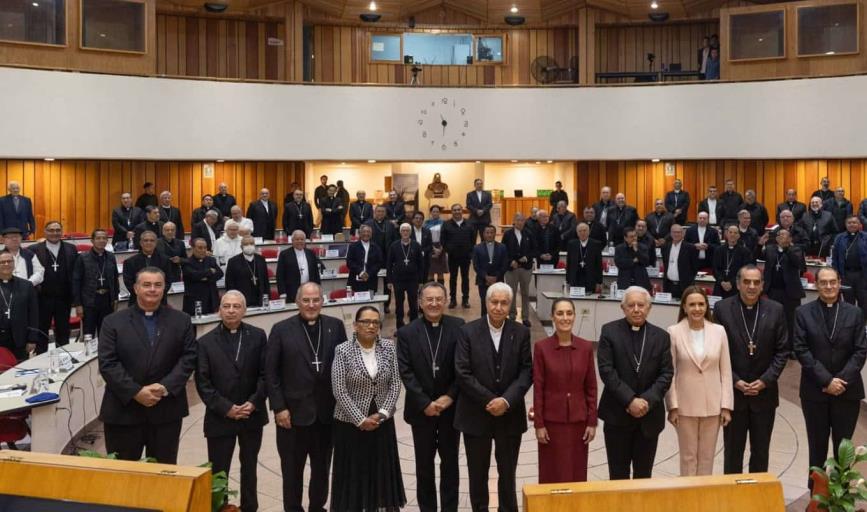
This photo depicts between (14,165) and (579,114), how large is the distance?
34.5 ft

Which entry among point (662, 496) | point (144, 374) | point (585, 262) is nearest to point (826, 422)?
point (662, 496)

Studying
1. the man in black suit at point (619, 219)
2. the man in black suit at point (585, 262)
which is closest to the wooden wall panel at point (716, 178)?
the man in black suit at point (619, 219)

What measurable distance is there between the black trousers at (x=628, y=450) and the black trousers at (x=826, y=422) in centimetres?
123

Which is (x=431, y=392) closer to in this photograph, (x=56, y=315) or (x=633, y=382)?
(x=633, y=382)

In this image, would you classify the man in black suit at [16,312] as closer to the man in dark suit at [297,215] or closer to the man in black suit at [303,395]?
the man in black suit at [303,395]

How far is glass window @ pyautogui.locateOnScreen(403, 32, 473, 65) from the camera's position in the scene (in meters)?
18.7

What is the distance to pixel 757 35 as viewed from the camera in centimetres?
1602

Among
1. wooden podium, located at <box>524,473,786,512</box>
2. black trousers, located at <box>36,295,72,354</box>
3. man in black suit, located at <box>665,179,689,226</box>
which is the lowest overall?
wooden podium, located at <box>524,473,786,512</box>

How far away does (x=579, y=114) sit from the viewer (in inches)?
667

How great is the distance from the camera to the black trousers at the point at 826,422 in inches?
216

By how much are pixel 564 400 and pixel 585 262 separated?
644cm

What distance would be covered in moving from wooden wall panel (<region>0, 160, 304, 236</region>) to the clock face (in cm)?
282

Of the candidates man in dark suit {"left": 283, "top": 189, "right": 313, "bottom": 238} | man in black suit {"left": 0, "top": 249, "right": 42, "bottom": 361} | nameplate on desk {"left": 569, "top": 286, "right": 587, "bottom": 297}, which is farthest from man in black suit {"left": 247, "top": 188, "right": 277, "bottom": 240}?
man in black suit {"left": 0, "top": 249, "right": 42, "bottom": 361}

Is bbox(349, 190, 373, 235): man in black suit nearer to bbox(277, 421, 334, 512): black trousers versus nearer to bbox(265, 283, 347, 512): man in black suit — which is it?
bbox(265, 283, 347, 512): man in black suit
